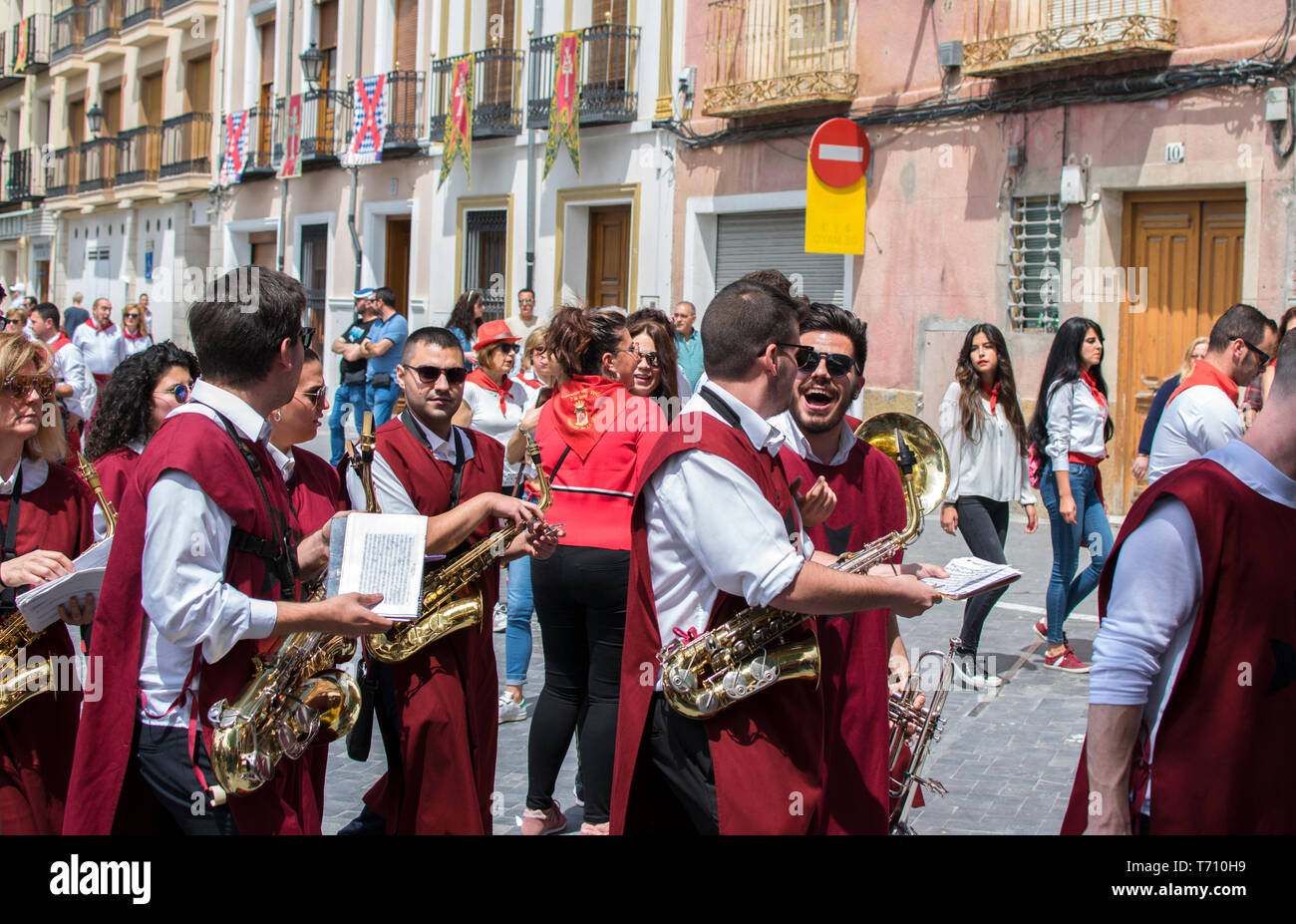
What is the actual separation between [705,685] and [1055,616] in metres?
4.94

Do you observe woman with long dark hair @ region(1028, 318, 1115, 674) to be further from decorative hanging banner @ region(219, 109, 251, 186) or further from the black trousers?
decorative hanging banner @ region(219, 109, 251, 186)

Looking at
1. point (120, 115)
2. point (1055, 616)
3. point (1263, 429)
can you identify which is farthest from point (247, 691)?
point (120, 115)

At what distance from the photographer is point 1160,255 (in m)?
12.5

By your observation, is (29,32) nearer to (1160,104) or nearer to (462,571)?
(1160,104)

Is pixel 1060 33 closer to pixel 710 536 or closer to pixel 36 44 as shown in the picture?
pixel 710 536

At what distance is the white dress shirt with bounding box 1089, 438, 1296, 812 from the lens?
2666mm

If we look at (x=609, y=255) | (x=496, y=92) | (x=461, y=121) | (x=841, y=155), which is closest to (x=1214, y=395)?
(x=841, y=155)

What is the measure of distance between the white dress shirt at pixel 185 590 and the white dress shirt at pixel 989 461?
4.82 m

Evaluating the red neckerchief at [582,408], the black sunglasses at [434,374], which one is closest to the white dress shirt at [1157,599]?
the black sunglasses at [434,374]

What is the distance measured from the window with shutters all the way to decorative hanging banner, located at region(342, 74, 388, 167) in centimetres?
1160

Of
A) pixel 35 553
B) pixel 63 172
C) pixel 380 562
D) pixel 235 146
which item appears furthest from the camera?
pixel 63 172

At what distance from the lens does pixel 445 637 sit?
4273 mm

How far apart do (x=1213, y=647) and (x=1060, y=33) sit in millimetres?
10996

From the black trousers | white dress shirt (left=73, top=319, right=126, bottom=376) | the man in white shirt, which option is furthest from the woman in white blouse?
white dress shirt (left=73, top=319, right=126, bottom=376)
